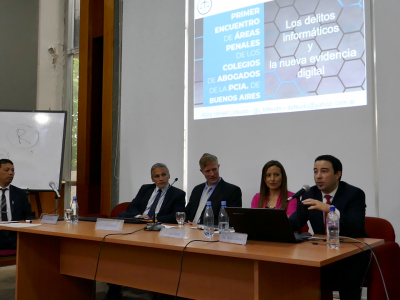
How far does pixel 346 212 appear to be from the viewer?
2.36 m

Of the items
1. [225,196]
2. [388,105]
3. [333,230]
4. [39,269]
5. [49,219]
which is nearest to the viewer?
[333,230]

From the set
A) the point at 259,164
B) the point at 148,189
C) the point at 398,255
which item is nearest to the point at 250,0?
the point at 259,164

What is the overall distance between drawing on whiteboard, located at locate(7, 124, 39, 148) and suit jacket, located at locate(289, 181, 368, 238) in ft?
11.2

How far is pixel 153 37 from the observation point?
4.63 m

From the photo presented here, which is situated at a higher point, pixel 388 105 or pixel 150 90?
pixel 150 90

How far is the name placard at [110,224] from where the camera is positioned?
8.42 feet

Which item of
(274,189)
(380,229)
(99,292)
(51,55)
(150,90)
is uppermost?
(51,55)

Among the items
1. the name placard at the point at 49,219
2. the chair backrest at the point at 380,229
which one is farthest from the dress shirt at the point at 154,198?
the chair backrest at the point at 380,229

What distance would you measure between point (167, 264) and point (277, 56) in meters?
2.20

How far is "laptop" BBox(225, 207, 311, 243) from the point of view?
6.33 ft

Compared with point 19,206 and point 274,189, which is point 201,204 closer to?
point 274,189

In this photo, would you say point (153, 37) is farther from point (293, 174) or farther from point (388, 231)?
point (388, 231)

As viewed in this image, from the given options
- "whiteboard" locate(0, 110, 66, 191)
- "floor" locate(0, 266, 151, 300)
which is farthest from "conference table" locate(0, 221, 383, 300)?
"whiteboard" locate(0, 110, 66, 191)

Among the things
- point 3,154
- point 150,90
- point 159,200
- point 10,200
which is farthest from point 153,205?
point 3,154
